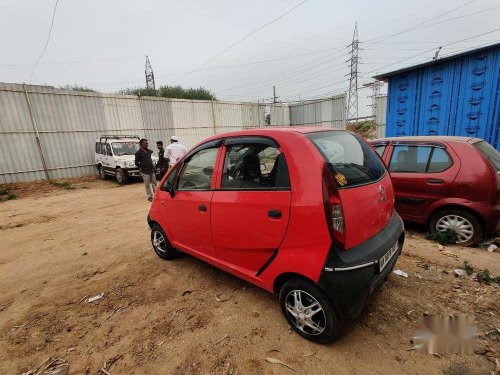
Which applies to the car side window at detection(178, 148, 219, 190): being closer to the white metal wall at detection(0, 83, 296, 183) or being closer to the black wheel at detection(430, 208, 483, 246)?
the black wheel at detection(430, 208, 483, 246)

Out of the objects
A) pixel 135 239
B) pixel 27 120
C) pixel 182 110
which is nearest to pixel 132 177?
pixel 27 120

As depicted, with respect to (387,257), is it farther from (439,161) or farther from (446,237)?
(439,161)

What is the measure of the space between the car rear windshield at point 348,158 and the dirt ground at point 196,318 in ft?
4.19

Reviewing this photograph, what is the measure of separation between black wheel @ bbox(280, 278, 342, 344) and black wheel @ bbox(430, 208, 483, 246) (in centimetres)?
289

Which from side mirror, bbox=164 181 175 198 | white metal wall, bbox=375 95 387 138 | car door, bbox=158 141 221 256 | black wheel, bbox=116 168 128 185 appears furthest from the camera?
white metal wall, bbox=375 95 387 138

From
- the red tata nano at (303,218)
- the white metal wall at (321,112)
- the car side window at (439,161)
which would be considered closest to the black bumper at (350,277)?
the red tata nano at (303,218)

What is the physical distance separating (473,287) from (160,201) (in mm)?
3688

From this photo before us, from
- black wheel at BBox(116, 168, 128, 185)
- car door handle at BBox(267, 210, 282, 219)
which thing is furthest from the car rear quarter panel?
→ black wheel at BBox(116, 168, 128, 185)

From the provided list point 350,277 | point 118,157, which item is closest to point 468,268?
point 350,277

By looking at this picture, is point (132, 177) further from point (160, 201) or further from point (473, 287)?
point (473, 287)

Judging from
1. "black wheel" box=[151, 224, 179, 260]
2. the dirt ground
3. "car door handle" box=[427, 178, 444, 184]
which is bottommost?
the dirt ground

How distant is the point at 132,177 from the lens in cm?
1197

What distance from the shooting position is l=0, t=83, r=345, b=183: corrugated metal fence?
11.4 meters

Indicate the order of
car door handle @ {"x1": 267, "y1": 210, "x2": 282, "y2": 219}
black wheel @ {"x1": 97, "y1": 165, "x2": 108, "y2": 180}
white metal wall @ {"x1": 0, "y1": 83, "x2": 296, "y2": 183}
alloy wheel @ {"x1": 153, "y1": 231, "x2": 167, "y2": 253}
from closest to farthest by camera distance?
1. car door handle @ {"x1": 267, "y1": 210, "x2": 282, "y2": 219}
2. alloy wheel @ {"x1": 153, "y1": 231, "x2": 167, "y2": 253}
3. white metal wall @ {"x1": 0, "y1": 83, "x2": 296, "y2": 183}
4. black wheel @ {"x1": 97, "y1": 165, "x2": 108, "y2": 180}
